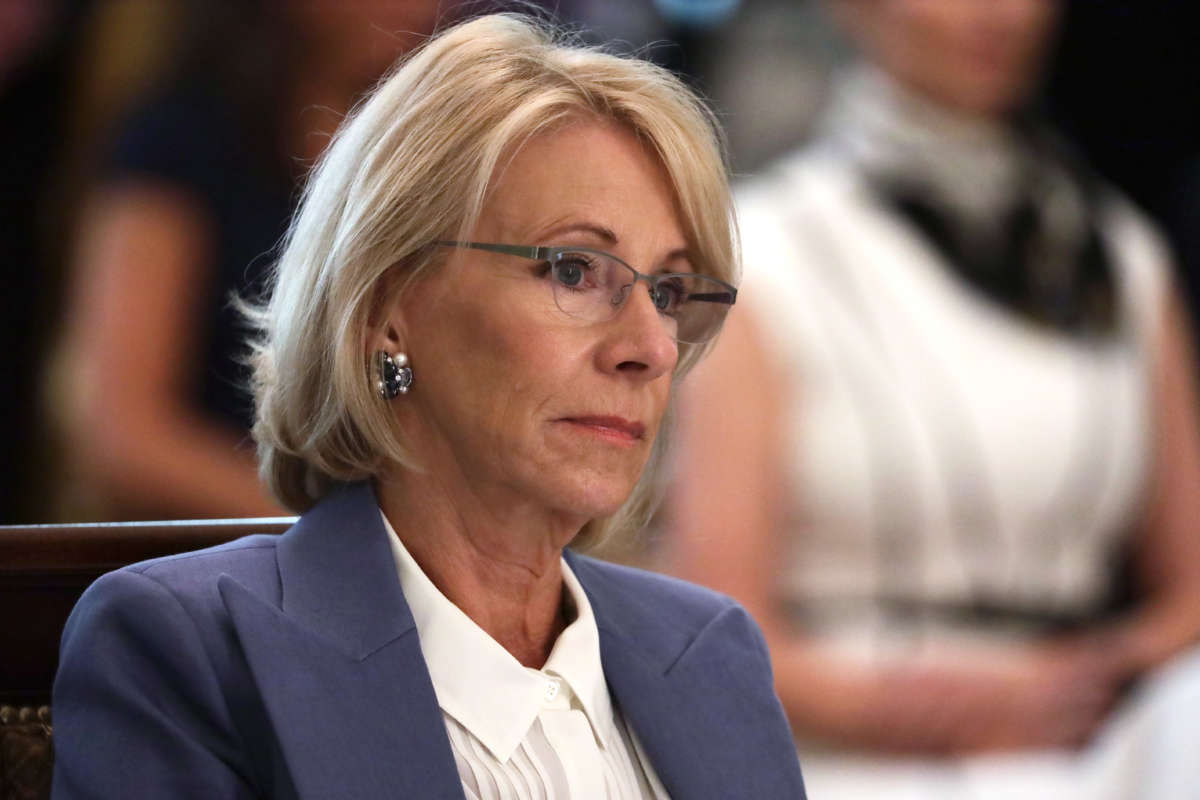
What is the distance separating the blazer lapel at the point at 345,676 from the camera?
1318 mm

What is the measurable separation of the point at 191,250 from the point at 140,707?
1955 millimetres

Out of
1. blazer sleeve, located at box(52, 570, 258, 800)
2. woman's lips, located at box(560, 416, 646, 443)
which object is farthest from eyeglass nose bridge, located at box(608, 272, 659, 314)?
blazer sleeve, located at box(52, 570, 258, 800)

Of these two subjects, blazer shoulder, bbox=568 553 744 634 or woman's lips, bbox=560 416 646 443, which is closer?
woman's lips, bbox=560 416 646 443

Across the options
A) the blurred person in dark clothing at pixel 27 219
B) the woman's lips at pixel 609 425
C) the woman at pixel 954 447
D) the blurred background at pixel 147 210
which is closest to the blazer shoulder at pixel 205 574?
the woman's lips at pixel 609 425

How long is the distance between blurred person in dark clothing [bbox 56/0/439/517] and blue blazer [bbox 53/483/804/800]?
5.27ft

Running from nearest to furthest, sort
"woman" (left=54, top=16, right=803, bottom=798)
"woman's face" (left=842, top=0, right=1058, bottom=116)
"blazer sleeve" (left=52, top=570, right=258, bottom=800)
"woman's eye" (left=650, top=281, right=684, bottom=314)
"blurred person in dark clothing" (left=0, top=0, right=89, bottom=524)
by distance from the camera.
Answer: "blazer sleeve" (left=52, top=570, right=258, bottom=800)
"woman" (left=54, top=16, right=803, bottom=798)
"woman's eye" (left=650, top=281, right=684, bottom=314)
"blurred person in dark clothing" (left=0, top=0, right=89, bottom=524)
"woman's face" (left=842, top=0, right=1058, bottom=116)

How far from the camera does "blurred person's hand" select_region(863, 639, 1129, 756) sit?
3436mm

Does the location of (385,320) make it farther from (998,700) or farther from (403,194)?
(998,700)

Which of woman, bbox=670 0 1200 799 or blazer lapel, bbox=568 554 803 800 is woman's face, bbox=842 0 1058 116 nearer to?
woman, bbox=670 0 1200 799

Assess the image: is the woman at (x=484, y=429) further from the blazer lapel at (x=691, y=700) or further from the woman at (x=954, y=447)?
the woman at (x=954, y=447)

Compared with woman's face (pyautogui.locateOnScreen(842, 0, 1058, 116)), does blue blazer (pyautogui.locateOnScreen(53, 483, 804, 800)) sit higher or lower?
lower

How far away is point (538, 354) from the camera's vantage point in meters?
1.53

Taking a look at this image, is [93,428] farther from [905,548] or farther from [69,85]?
[905,548]

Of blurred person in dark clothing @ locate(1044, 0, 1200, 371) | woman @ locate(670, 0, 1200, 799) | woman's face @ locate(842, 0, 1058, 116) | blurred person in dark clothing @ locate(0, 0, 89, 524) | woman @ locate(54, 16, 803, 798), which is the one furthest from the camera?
blurred person in dark clothing @ locate(1044, 0, 1200, 371)
